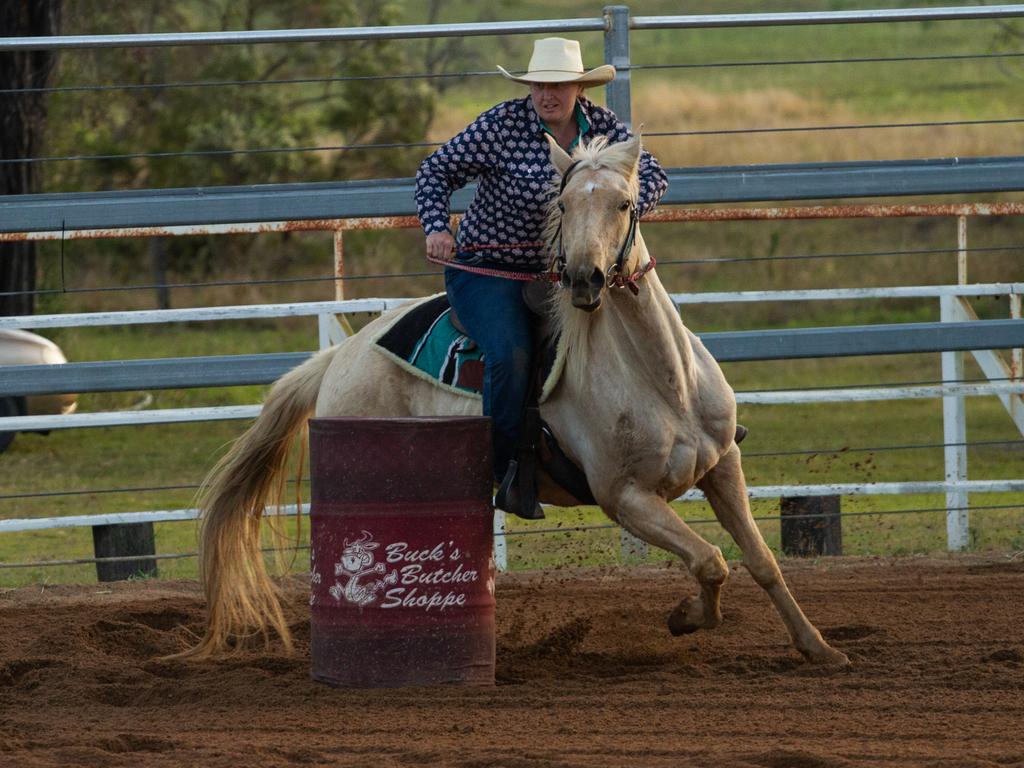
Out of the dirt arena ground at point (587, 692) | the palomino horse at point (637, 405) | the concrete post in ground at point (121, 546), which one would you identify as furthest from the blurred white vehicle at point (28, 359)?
the palomino horse at point (637, 405)

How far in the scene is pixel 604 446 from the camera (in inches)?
188

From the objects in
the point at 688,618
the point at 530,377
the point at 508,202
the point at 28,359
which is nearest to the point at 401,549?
the point at 530,377

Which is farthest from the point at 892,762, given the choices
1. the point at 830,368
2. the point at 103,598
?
the point at 830,368

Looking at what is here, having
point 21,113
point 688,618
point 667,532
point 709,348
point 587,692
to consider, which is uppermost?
point 21,113

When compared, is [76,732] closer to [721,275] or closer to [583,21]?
[583,21]

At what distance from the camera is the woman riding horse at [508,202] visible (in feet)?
16.3

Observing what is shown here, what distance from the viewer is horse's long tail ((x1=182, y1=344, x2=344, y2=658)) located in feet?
17.9

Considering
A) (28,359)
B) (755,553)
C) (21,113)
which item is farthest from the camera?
(21,113)

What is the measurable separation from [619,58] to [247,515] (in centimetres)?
284

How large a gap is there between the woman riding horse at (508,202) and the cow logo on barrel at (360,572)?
548mm

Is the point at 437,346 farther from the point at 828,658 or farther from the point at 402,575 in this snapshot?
the point at 828,658

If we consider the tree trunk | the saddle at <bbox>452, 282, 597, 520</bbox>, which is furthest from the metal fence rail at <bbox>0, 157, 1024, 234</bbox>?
the tree trunk

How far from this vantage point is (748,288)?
18969mm

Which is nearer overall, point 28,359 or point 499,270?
point 499,270
